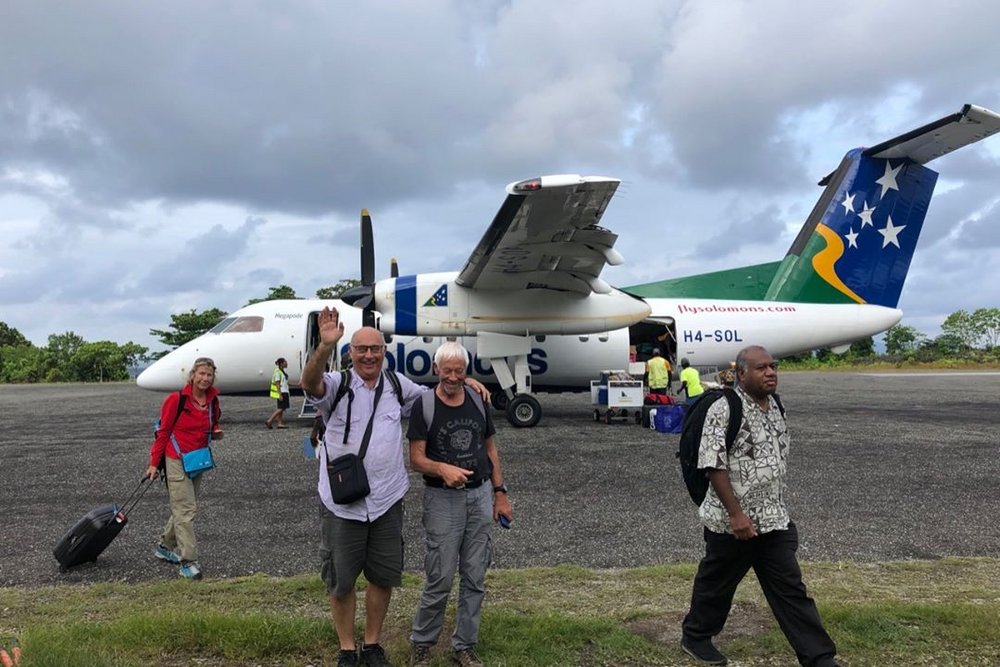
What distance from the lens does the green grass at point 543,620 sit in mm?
3514

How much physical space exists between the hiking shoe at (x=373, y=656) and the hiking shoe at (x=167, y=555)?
8.29ft

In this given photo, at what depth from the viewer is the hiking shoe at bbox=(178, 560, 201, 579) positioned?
16.1ft

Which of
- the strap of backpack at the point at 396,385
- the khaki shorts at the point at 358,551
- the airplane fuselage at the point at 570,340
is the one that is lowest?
the khaki shorts at the point at 358,551

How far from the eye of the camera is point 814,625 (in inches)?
129

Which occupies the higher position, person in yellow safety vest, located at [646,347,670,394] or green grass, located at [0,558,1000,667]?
person in yellow safety vest, located at [646,347,670,394]

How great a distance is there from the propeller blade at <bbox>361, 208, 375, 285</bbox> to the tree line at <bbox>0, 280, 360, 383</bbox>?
3032cm

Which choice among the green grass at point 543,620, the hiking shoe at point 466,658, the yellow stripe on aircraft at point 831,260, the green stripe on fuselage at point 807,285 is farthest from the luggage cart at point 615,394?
the hiking shoe at point 466,658

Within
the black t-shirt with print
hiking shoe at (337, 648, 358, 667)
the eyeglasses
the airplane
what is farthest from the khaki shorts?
the airplane

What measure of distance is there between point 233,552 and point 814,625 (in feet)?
14.5

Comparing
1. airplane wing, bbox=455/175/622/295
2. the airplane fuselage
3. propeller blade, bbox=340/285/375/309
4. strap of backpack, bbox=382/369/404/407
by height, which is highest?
airplane wing, bbox=455/175/622/295

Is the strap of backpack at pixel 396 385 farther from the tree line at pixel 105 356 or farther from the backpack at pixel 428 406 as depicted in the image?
the tree line at pixel 105 356

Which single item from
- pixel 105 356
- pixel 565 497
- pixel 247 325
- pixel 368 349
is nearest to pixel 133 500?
pixel 565 497

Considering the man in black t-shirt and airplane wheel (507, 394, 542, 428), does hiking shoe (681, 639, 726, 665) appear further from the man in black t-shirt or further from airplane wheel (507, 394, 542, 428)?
airplane wheel (507, 394, 542, 428)

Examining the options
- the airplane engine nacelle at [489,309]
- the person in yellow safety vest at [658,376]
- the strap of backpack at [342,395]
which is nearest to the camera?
the strap of backpack at [342,395]
